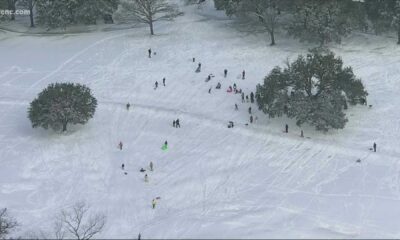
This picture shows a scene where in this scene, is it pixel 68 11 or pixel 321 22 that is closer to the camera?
pixel 321 22

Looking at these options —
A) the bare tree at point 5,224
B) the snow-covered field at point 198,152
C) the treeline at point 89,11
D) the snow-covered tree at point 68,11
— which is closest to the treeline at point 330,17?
the snow-covered field at point 198,152

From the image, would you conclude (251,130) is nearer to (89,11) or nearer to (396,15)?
(396,15)

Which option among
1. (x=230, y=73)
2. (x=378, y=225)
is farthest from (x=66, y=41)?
(x=378, y=225)

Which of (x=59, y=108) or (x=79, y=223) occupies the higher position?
(x=59, y=108)

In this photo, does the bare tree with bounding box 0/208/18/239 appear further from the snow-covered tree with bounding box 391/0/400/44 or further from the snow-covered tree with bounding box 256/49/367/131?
the snow-covered tree with bounding box 391/0/400/44

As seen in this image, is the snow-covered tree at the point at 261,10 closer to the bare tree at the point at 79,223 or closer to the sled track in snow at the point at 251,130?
the sled track in snow at the point at 251,130

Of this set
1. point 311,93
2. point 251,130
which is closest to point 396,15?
point 311,93
